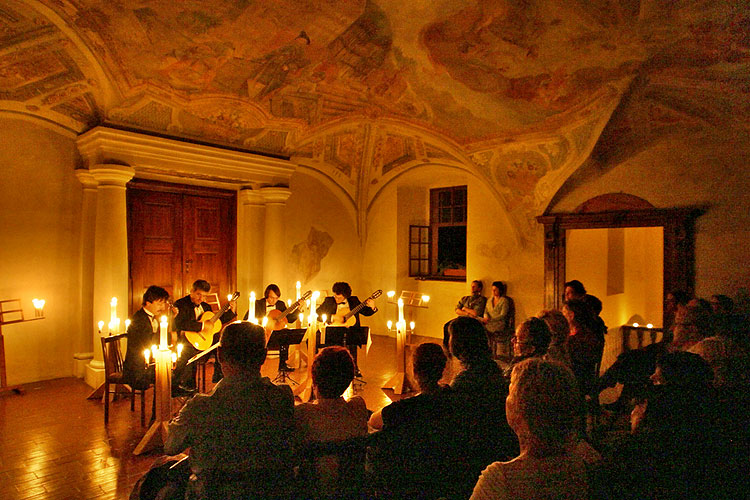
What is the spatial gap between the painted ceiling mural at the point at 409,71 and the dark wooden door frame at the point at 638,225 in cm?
57

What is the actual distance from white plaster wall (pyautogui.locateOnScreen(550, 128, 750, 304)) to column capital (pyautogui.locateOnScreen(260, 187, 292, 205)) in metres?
5.80

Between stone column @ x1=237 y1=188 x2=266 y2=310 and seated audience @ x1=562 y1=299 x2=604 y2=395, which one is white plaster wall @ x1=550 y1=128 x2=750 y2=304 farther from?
stone column @ x1=237 y1=188 x2=266 y2=310

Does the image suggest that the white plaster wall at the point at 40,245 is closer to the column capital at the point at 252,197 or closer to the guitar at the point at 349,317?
the column capital at the point at 252,197

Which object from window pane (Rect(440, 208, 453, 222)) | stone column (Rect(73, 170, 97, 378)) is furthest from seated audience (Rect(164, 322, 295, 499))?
window pane (Rect(440, 208, 453, 222))

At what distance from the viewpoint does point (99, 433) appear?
5.07m

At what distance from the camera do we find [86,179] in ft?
24.0

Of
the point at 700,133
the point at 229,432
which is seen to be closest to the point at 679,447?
the point at 229,432

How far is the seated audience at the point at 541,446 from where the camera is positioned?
1.58 metres

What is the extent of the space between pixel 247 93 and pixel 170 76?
1095mm

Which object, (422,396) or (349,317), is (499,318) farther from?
(422,396)

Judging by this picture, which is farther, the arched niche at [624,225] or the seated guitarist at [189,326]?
the arched niche at [624,225]

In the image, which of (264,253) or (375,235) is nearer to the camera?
(264,253)

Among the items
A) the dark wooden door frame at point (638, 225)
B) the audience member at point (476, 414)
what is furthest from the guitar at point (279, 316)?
the dark wooden door frame at point (638, 225)

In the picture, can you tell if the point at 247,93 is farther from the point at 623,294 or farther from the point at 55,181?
the point at 623,294
